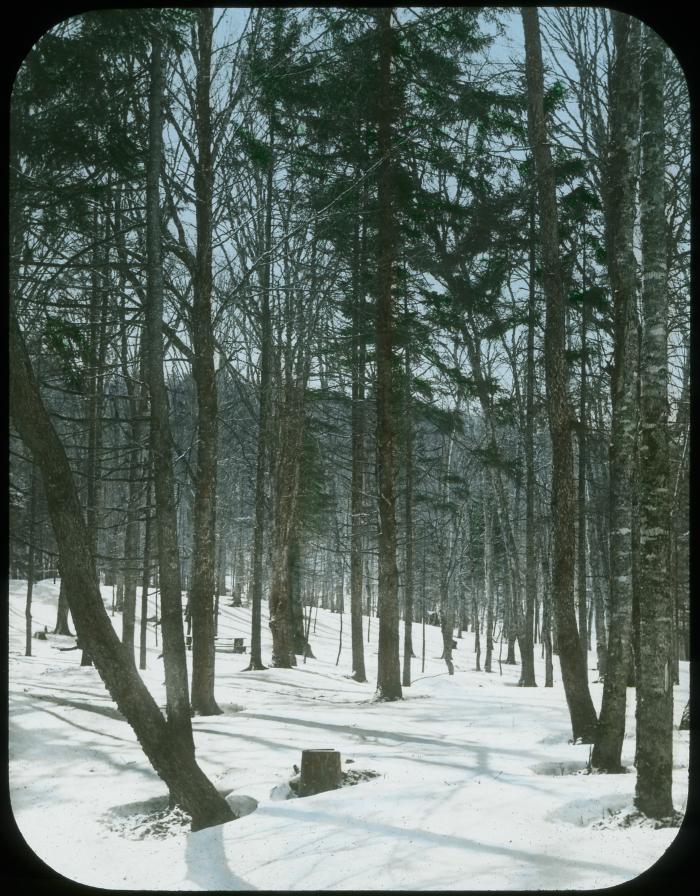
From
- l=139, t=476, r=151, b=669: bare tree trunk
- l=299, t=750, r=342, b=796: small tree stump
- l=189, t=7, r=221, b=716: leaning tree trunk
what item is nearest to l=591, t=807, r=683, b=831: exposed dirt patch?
l=299, t=750, r=342, b=796: small tree stump

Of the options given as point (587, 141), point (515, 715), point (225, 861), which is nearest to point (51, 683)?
point (515, 715)

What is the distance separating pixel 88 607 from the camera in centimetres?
545

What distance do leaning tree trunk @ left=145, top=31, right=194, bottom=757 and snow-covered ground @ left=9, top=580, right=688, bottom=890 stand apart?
109cm

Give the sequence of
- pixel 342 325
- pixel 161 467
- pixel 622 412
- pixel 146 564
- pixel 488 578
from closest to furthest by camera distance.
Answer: pixel 622 412 → pixel 161 467 → pixel 146 564 → pixel 342 325 → pixel 488 578

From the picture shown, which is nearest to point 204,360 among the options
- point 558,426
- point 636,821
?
point 558,426

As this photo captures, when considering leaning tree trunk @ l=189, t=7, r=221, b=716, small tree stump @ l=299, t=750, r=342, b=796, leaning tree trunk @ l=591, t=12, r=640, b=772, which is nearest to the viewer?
small tree stump @ l=299, t=750, r=342, b=796

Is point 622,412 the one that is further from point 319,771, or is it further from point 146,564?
point 146,564

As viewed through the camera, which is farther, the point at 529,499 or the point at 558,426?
the point at 529,499

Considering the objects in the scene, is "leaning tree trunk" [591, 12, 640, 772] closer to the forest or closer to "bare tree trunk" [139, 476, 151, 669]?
the forest

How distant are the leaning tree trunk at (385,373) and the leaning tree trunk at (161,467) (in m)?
4.76

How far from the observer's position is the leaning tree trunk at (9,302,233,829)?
526cm

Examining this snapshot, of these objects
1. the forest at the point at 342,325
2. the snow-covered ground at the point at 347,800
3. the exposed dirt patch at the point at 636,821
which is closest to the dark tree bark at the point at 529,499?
the forest at the point at 342,325

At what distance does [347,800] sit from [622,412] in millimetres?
4106

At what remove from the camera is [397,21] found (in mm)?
11570
